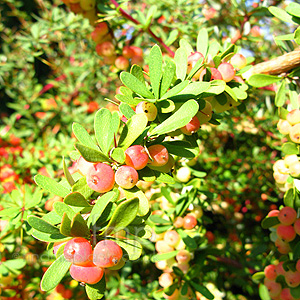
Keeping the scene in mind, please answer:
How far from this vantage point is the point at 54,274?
512 mm

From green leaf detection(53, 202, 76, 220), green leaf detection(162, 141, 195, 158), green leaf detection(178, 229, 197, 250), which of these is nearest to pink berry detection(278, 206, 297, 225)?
green leaf detection(178, 229, 197, 250)

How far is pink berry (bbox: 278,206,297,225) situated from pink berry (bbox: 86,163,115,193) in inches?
22.7

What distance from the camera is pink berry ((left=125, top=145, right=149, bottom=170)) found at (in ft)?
1.77

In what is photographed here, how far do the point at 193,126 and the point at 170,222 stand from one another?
0.53 metres

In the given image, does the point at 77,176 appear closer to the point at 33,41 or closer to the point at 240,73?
the point at 240,73

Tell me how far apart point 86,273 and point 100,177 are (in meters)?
0.18

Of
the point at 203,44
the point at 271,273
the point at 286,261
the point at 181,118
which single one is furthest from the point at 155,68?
the point at 271,273

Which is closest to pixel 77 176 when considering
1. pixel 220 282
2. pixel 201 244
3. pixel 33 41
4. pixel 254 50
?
pixel 201 244

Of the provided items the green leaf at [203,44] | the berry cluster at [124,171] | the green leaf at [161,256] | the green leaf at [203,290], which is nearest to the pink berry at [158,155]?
the berry cluster at [124,171]

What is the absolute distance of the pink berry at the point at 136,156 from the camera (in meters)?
0.54

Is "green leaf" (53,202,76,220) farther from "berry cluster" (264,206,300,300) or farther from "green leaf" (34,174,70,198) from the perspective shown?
"berry cluster" (264,206,300,300)

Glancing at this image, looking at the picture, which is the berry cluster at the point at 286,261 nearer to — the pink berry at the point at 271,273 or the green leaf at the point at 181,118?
the pink berry at the point at 271,273

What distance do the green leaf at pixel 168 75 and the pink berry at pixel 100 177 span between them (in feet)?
0.71

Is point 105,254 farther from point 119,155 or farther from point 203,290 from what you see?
point 203,290
